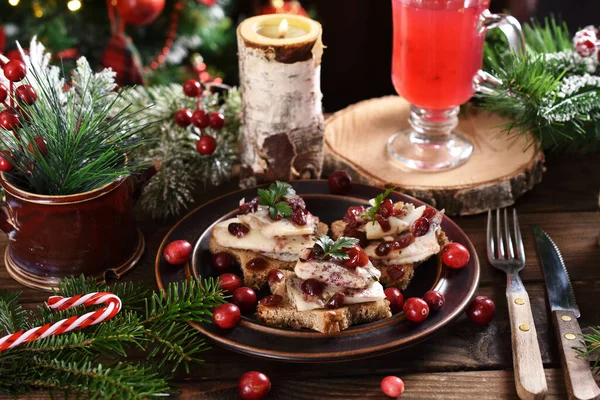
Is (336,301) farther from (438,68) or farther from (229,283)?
(438,68)

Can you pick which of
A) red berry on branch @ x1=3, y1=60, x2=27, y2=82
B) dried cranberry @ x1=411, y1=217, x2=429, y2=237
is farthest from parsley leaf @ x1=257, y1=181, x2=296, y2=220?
red berry on branch @ x1=3, y1=60, x2=27, y2=82

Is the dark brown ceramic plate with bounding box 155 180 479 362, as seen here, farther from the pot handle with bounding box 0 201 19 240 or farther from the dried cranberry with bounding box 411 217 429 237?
the pot handle with bounding box 0 201 19 240

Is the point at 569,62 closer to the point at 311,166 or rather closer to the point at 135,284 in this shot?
the point at 311,166

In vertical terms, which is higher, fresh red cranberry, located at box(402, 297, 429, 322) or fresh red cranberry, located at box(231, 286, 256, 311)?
fresh red cranberry, located at box(402, 297, 429, 322)

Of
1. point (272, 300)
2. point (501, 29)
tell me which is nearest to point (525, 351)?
point (272, 300)

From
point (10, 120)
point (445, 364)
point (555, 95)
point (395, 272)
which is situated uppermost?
point (10, 120)

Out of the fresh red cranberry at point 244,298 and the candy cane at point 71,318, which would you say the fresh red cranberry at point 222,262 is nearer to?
the fresh red cranberry at point 244,298

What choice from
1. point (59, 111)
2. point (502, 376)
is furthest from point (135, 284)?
point (502, 376)
